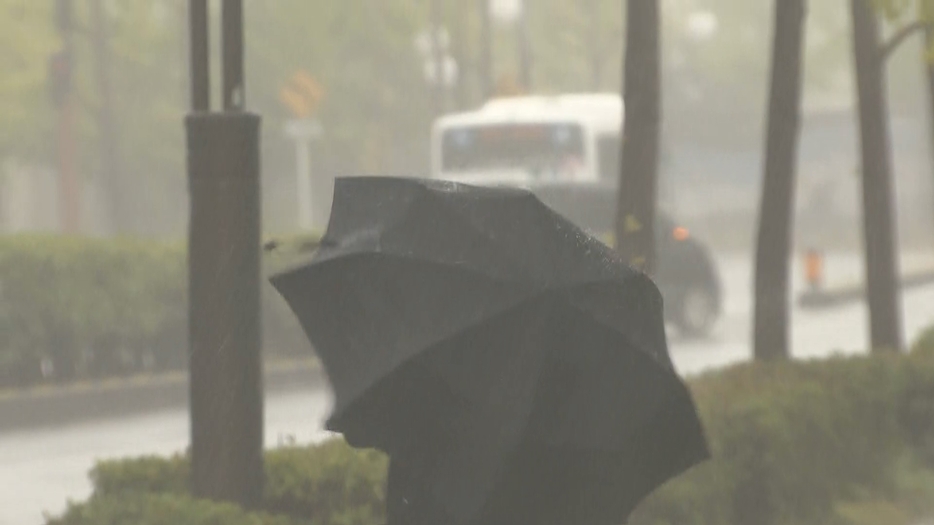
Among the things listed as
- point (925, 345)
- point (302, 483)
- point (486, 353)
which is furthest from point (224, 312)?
point (925, 345)

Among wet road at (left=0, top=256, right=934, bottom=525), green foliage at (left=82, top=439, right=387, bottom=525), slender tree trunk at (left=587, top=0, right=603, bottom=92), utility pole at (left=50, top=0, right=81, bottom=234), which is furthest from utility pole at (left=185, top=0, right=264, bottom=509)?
slender tree trunk at (left=587, top=0, right=603, bottom=92)

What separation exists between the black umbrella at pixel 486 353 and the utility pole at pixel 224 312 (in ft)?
5.40

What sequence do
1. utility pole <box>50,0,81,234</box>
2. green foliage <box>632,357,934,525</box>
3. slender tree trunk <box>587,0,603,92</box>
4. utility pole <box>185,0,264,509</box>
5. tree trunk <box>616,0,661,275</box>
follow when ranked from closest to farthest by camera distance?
utility pole <box>185,0,264,509</box>, green foliage <box>632,357,934,525</box>, tree trunk <box>616,0,661,275</box>, utility pole <box>50,0,81,234</box>, slender tree trunk <box>587,0,603,92</box>

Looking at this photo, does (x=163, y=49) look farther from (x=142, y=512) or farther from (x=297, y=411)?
(x=142, y=512)

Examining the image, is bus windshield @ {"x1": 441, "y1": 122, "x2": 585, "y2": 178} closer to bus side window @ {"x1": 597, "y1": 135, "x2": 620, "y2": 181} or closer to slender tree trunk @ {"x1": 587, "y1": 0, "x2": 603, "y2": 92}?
bus side window @ {"x1": 597, "y1": 135, "x2": 620, "y2": 181}

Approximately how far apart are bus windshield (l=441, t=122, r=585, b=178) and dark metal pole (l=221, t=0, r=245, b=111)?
22150 millimetres

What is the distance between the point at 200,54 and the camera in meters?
6.54

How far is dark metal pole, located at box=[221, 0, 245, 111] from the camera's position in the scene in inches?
259

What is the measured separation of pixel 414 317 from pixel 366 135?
46120mm

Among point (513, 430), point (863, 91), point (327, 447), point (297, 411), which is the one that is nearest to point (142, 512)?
point (327, 447)

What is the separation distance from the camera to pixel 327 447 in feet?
23.2

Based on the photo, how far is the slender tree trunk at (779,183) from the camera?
36.7 ft

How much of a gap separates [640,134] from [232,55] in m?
4.22

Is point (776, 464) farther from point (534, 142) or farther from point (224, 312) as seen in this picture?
point (534, 142)
